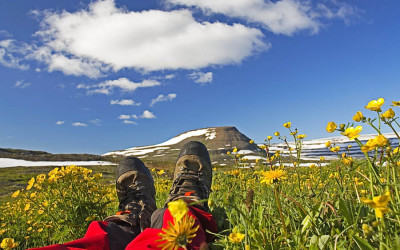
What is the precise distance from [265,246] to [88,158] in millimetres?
52209

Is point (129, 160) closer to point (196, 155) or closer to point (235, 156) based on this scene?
point (196, 155)

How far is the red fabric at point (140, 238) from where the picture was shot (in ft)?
4.45

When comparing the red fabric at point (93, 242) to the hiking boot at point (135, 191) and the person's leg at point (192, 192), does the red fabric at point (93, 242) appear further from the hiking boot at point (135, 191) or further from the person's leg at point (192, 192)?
the hiking boot at point (135, 191)

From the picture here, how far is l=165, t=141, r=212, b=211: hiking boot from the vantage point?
242 cm

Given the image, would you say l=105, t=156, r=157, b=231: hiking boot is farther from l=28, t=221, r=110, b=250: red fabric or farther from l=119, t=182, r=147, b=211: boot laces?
l=28, t=221, r=110, b=250: red fabric

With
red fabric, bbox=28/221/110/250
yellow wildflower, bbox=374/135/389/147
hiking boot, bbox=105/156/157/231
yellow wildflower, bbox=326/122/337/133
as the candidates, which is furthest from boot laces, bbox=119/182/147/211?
yellow wildflower, bbox=374/135/389/147

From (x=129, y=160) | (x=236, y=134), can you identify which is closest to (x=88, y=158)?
(x=129, y=160)

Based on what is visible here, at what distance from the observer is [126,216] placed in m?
2.06

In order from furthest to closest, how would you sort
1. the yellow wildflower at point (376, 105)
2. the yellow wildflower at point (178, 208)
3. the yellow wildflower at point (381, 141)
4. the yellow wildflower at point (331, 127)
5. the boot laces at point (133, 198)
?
the boot laces at point (133, 198), the yellow wildflower at point (331, 127), the yellow wildflower at point (376, 105), the yellow wildflower at point (381, 141), the yellow wildflower at point (178, 208)

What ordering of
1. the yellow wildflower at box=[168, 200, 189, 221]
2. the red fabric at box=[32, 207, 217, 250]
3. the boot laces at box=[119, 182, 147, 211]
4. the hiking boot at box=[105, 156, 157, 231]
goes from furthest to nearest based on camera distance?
the boot laces at box=[119, 182, 147, 211] → the hiking boot at box=[105, 156, 157, 231] → the red fabric at box=[32, 207, 217, 250] → the yellow wildflower at box=[168, 200, 189, 221]

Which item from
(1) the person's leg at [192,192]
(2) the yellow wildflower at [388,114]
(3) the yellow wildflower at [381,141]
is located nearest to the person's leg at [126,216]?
(1) the person's leg at [192,192]

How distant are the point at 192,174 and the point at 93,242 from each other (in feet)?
4.40

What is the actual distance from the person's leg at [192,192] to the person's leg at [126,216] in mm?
238

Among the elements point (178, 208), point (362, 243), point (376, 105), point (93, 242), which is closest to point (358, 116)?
point (376, 105)
